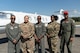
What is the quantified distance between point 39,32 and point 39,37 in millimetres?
211

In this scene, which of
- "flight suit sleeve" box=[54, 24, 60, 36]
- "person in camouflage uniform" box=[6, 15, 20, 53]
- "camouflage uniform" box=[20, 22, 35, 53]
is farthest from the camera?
"flight suit sleeve" box=[54, 24, 60, 36]

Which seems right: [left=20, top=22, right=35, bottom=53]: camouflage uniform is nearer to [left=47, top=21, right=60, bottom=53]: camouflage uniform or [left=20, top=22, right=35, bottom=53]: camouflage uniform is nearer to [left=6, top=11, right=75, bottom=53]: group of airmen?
[left=6, top=11, right=75, bottom=53]: group of airmen

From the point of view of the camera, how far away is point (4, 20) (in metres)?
15.3

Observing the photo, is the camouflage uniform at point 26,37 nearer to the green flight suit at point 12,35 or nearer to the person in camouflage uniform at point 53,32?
the green flight suit at point 12,35

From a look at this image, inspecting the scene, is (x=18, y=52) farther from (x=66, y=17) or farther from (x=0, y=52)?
(x=0, y=52)

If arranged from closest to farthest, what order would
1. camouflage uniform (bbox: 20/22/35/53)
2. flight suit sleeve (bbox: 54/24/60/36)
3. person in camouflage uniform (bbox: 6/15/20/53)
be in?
camouflage uniform (bbox: 20/22/35/53), person in camouflage uniform (bbox: 6/15/20/53), flight suit sleeve (bbox: 54/24/60/36)

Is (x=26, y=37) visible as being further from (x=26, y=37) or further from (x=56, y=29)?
(x=56, y=29)

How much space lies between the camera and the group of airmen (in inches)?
283

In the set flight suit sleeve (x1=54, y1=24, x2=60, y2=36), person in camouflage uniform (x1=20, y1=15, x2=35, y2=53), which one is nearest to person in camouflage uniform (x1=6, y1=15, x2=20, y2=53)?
person in camouflage uniform (x1=20, y1=15, x2=35, y2=53)

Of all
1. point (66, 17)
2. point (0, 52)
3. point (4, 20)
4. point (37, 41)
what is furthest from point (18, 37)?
point (4, 20)

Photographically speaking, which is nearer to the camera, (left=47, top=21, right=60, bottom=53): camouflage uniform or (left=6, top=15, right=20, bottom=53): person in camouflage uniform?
(left=6, top=15, right=20, bottom=53): person in camouflage uniform

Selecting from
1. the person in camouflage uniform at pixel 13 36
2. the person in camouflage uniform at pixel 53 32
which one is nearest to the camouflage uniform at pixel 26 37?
the person in camouflage uniform at pixel 13 36

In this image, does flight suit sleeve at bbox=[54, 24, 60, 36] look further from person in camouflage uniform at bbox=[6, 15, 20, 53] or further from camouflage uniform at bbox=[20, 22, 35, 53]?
person in camouflage uniform at bbox=[6, 15, 20, 53]

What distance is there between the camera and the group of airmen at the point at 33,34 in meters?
7.19
